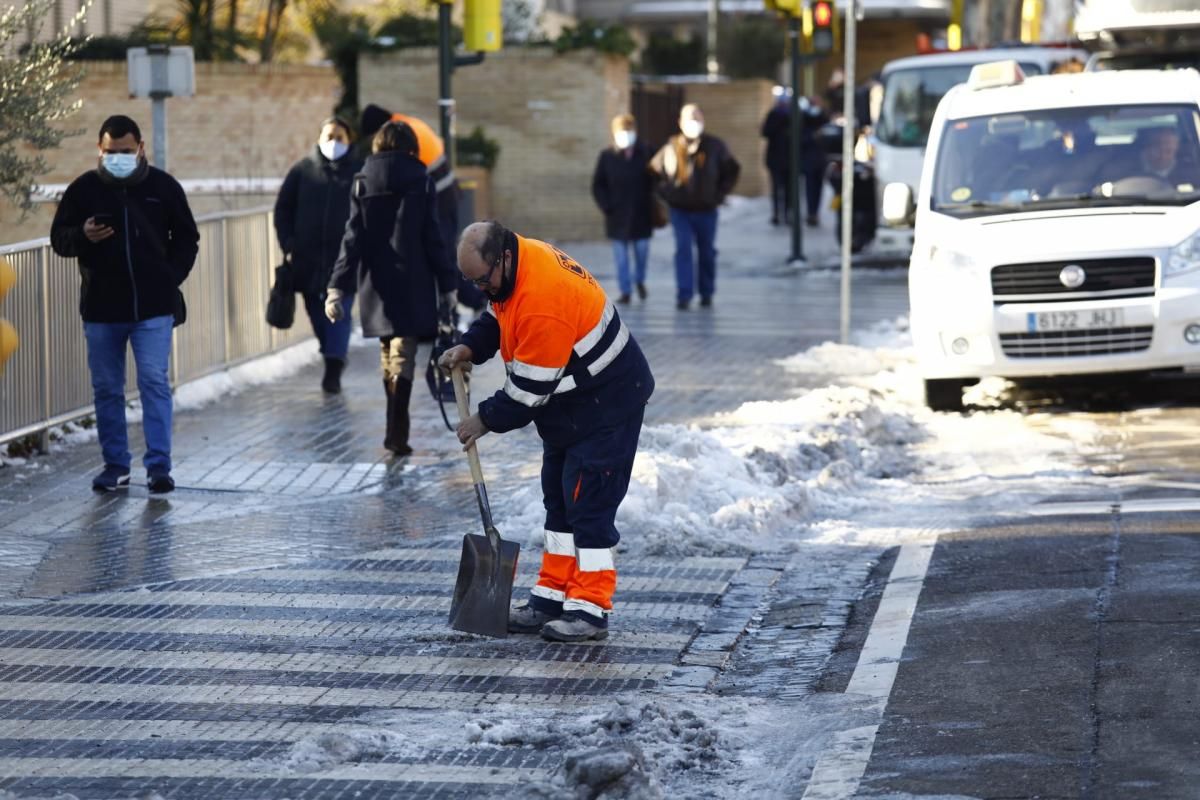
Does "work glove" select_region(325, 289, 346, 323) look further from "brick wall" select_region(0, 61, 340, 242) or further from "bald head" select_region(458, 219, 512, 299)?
"brick wall" select_region(0, 61, 340, 242)

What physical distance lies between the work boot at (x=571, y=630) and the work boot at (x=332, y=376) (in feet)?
22.8

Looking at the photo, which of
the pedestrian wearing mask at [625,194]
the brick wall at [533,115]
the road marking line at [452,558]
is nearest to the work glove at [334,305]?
the road marking line at [452,558]

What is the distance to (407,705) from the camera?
673cm

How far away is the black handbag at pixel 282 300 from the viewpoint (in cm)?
1395

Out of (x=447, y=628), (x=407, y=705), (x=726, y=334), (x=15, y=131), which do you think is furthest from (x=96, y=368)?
(x=726, y=334)

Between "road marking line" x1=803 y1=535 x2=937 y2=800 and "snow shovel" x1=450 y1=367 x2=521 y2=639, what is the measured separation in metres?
1.31

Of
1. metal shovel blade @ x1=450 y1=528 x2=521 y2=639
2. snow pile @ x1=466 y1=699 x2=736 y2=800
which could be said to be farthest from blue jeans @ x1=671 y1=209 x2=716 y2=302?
snow pile @ x1=466 y1=699 x2=736 y2=800

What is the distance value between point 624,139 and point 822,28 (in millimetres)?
4447

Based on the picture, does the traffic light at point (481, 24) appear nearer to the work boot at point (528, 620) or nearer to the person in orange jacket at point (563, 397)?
the person in orange jacket at point (563, 397)

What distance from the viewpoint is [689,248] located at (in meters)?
20.3

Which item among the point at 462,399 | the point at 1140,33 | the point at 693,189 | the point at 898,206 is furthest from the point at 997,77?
the point at 462,399

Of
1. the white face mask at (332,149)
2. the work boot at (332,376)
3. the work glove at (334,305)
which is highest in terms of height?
the white face mask at (332,149)

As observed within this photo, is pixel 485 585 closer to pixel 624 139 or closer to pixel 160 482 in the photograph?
pixel 160 482

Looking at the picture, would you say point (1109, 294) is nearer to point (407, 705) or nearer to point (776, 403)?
point (776, 403)
